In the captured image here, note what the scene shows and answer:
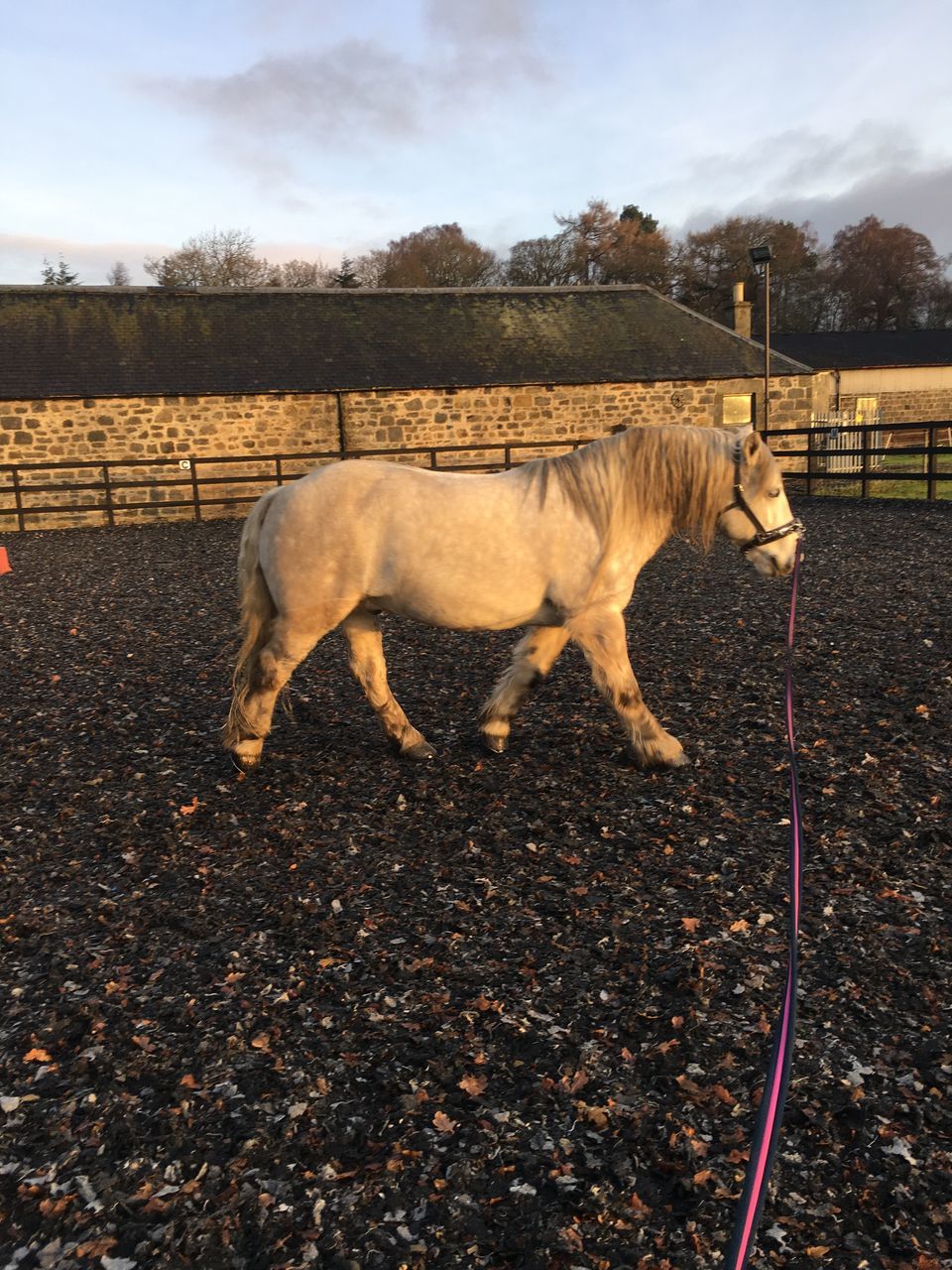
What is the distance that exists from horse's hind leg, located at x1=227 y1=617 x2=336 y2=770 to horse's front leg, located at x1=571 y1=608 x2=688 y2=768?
136 cm

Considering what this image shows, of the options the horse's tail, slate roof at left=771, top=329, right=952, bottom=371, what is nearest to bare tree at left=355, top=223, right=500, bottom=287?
slate roof at left=771, top=329, right=952, bottom=371

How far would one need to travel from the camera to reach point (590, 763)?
16.0 ft

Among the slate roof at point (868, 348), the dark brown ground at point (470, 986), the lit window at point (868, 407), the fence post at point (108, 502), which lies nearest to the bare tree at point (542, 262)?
the slate roof at point (868, 348)

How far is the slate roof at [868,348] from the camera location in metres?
42.1

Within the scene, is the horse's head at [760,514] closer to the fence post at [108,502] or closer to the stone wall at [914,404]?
the fence post at [108,502]

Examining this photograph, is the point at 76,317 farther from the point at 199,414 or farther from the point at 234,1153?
the point at 234,1153

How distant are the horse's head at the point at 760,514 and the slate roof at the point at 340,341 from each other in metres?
18.5

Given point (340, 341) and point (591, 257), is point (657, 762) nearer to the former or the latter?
point (340, 341)

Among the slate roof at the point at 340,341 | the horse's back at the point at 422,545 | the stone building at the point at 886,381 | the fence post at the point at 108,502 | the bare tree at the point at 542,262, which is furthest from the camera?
the bare tree at the point at 542,262

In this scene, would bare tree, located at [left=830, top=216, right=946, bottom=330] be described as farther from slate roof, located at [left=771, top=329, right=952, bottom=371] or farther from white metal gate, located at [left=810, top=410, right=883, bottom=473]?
white metal gate, located at [left=810, top=410, right=883, bottom=473]

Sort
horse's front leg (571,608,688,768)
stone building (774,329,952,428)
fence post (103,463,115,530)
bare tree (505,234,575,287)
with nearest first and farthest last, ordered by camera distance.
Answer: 1. horse's front leg (571,608,688,768)
2. fence post (103,463,115,530)
3. stone building (774,329,952,428)
4. bare tree (505,234,575,287)

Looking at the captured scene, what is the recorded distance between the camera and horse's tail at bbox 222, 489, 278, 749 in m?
4.82

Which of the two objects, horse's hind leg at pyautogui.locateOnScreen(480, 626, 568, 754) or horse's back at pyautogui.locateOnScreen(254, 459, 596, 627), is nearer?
horse's back at pyautogui.locateOnScreen(254, 459, 596, 627)

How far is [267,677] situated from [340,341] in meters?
20.8
